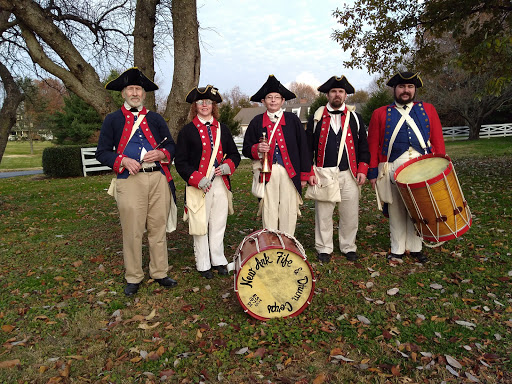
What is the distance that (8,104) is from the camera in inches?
360

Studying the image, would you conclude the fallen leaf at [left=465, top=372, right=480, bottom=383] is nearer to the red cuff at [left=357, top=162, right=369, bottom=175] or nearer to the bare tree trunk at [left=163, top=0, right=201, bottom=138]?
the red cuff at [left=357, top=162, right=369, bottom=175]

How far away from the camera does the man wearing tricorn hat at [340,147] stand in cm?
516

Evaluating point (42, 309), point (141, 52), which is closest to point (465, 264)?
point (42, 309)

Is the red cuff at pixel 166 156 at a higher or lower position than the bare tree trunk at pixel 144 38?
lower

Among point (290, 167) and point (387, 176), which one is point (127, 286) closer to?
point (290, 167)

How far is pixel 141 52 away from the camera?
318 inches

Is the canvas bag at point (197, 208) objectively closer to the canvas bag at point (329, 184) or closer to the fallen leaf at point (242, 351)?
the canvas bag at point (329, 184)

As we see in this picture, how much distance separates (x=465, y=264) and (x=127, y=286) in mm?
4321

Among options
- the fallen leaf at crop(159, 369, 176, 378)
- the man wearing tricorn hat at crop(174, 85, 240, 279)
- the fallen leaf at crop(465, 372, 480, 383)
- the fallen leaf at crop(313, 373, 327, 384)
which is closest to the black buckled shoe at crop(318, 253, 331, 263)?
the man wearing tricorn hat at crop(174, 85, 240, 279)

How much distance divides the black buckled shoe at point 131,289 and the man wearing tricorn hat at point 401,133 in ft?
11.0

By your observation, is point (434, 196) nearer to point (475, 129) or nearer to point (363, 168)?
point (363, 168)

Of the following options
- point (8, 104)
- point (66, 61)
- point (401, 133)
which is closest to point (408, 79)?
point (401, 133)

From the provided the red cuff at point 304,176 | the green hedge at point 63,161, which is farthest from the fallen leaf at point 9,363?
the green hedge at point 63,161

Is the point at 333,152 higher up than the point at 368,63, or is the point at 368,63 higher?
the point at 368,63
